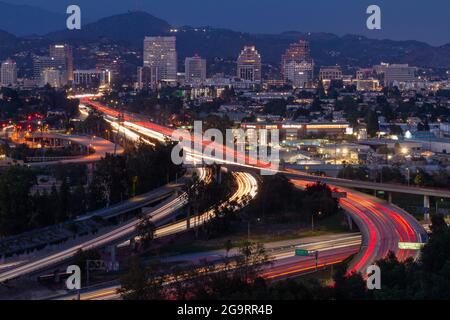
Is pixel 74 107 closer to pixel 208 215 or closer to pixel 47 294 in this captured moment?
pixel 208 215

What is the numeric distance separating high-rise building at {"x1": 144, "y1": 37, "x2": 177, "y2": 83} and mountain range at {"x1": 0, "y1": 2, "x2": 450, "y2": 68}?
2553 centimetres

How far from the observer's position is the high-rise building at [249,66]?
102000mm

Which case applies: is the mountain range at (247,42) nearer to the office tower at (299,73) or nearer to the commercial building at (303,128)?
the office tower at (299,73)

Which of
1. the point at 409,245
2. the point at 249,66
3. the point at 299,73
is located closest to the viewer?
the point at 409,245

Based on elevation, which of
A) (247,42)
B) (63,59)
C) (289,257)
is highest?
(247,42)

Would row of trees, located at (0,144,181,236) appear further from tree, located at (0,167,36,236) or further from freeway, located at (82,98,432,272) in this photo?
freeway, located at (82,98,432,272)

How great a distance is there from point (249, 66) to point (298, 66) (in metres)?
6.16

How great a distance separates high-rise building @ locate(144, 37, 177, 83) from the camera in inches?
3839

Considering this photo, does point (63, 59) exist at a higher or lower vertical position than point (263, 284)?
higher

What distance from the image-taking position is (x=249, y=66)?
103 m

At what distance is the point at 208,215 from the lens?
17.6m

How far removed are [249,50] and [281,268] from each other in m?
92.4

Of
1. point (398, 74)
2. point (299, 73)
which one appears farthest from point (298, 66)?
point (398, 74)

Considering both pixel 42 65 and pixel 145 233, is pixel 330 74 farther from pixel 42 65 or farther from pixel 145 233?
pixel 145 233
